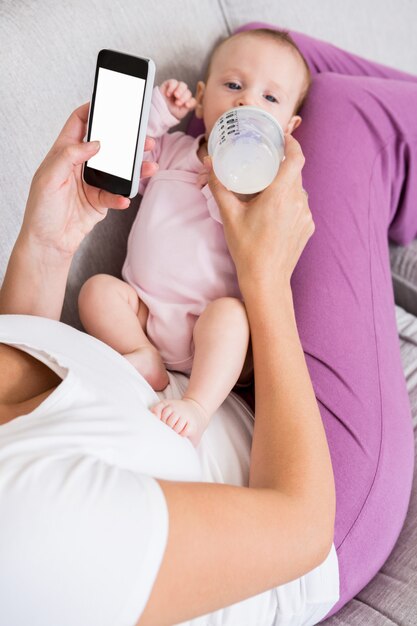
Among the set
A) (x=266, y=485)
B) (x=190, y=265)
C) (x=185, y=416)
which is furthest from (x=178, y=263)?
(x=266, y=485)

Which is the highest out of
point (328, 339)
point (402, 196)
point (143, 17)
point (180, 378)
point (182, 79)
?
point (143, 17)

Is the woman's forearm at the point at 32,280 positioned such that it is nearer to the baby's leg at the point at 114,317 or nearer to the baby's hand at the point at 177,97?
the baby's leg at the point at 114,317

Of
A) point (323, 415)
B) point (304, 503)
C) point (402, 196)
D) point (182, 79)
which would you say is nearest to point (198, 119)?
point (182, 79)

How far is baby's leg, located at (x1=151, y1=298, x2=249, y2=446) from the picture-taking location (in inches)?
40.8

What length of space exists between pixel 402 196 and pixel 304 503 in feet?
3.22

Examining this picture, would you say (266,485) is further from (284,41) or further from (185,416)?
(284,41)

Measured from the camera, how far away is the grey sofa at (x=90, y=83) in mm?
1112

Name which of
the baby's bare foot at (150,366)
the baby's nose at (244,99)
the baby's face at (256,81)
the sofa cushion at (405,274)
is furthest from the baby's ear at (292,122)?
the baby's bare foot at (150,366)

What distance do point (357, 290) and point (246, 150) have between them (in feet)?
1.20

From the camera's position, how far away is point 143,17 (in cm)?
145

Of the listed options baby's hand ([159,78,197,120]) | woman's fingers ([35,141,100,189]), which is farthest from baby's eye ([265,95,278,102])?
woman's fingers ([35,141,100,189])

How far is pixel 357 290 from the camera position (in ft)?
4.25

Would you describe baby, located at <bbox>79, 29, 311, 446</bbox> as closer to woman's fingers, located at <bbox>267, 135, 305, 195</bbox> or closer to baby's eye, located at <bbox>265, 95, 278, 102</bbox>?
baby's eye, located at <bbox>265, 95, 278, 102</bbox>

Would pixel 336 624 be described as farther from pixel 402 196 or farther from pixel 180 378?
pixel 402 196
